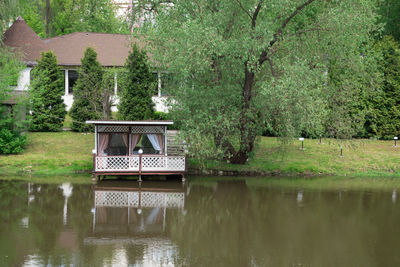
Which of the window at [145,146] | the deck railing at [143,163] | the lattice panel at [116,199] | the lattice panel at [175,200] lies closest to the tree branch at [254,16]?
the deck railing at [143,163]

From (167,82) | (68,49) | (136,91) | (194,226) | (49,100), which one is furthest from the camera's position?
(68,49)

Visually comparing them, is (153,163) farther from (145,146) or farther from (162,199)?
(162,199)

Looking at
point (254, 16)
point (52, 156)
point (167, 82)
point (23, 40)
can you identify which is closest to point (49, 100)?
point (52, 156)

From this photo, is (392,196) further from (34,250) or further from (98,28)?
(98,28)

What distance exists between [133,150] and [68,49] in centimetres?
1470

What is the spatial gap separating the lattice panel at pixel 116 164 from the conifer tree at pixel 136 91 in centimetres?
734

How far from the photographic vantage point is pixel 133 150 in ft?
73.5

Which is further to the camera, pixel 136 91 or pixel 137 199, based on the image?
pixel 136 91

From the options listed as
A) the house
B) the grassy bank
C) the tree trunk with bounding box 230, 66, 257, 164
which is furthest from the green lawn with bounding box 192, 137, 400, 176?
the house

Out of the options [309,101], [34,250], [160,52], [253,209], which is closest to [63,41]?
[160,52]

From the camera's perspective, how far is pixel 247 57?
65.1ft

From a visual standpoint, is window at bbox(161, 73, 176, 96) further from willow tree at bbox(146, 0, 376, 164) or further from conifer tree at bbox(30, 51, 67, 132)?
conifer tree at bbox(30, 51, 67, 132)

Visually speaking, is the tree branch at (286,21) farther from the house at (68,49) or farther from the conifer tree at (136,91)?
the house at (68,49)

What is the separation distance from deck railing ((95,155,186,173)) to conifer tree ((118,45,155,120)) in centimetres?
732
